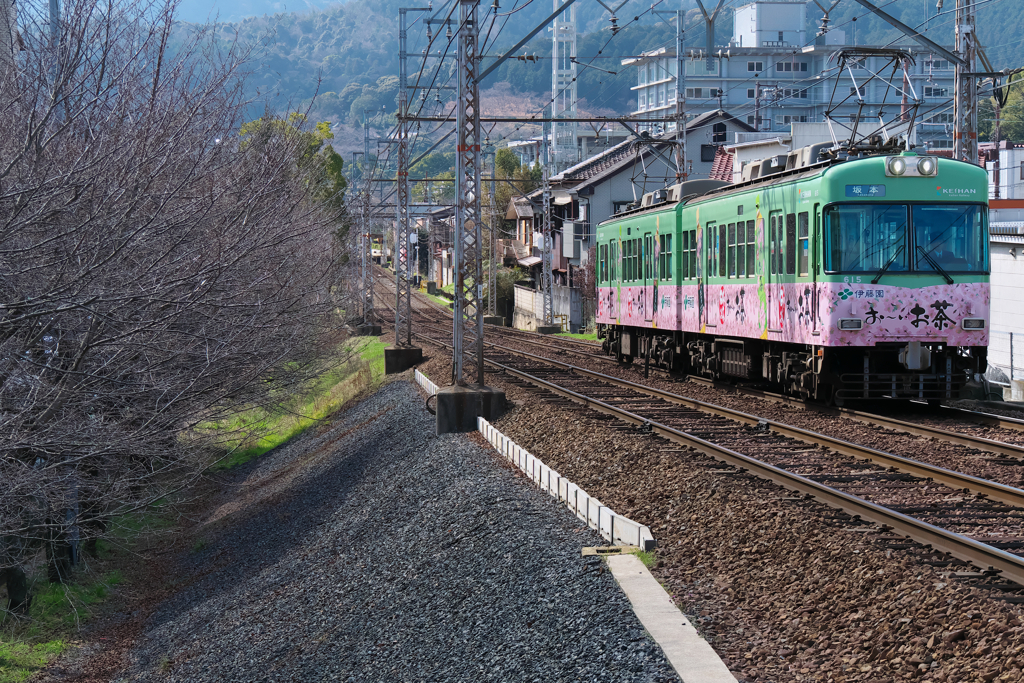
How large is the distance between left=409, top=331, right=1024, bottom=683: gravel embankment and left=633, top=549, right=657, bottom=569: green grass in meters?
0.07

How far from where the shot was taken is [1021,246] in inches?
751

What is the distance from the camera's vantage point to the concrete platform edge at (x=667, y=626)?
5.72m

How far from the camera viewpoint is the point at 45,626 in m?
14.1

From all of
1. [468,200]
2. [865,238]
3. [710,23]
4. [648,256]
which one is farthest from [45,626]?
[710,23]

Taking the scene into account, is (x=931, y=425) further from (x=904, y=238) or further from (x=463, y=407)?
(x=463, y=407)

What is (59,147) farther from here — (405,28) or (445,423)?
(405,28)

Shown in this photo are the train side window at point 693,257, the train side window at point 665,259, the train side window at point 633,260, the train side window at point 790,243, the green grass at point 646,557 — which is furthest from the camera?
the train side window at point 633,260

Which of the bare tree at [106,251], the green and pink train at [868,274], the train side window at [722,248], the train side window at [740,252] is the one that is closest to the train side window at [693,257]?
the train side window at [722,248]

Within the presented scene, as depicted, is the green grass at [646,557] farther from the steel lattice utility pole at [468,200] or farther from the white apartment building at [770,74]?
the white apartment building at [770,74]

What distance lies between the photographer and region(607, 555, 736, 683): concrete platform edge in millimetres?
5719

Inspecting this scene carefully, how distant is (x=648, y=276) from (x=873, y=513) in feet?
46.4

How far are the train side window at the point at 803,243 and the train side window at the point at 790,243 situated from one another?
11 cm

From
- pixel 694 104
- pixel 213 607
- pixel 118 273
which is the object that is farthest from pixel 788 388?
pixel 694 104

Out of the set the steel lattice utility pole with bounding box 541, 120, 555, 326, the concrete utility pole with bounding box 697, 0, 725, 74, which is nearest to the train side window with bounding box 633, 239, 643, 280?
the concrete utility pole with bounding box 697, 0, 725, 74
